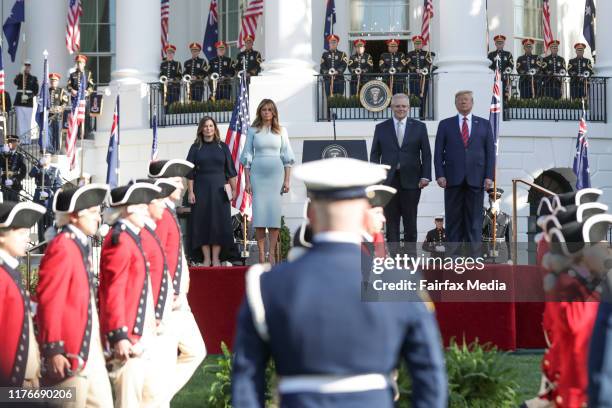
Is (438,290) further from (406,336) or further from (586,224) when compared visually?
(406,336)

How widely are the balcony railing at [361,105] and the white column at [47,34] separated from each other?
7210mm

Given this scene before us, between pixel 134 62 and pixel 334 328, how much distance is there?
24890 mm

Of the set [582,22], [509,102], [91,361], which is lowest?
[91,361]

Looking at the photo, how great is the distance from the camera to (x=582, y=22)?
3262 centimetres

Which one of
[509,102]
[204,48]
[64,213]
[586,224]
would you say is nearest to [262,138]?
[64,213]

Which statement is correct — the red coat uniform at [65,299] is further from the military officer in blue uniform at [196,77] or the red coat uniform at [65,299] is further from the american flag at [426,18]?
the american flag at [426,18]

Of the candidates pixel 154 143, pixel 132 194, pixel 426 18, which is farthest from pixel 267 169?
pixel 426 18

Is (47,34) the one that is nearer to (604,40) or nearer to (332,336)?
(604,40)

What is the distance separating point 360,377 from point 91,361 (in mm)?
3826

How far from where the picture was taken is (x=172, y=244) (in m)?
11.5

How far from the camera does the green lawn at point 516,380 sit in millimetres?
11995

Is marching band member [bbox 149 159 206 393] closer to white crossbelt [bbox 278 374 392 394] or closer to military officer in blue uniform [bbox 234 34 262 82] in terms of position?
white crossbelt [bbox 278 374 392 394]

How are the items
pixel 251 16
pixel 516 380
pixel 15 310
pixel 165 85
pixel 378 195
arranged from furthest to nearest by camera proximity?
pixel 251 16, pixel 165 85, pixel 516 380, pixel 378 195, pixel 15 310

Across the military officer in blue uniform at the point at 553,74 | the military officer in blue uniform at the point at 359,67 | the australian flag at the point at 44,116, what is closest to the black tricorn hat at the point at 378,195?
the australian flag at the point at 44,116
